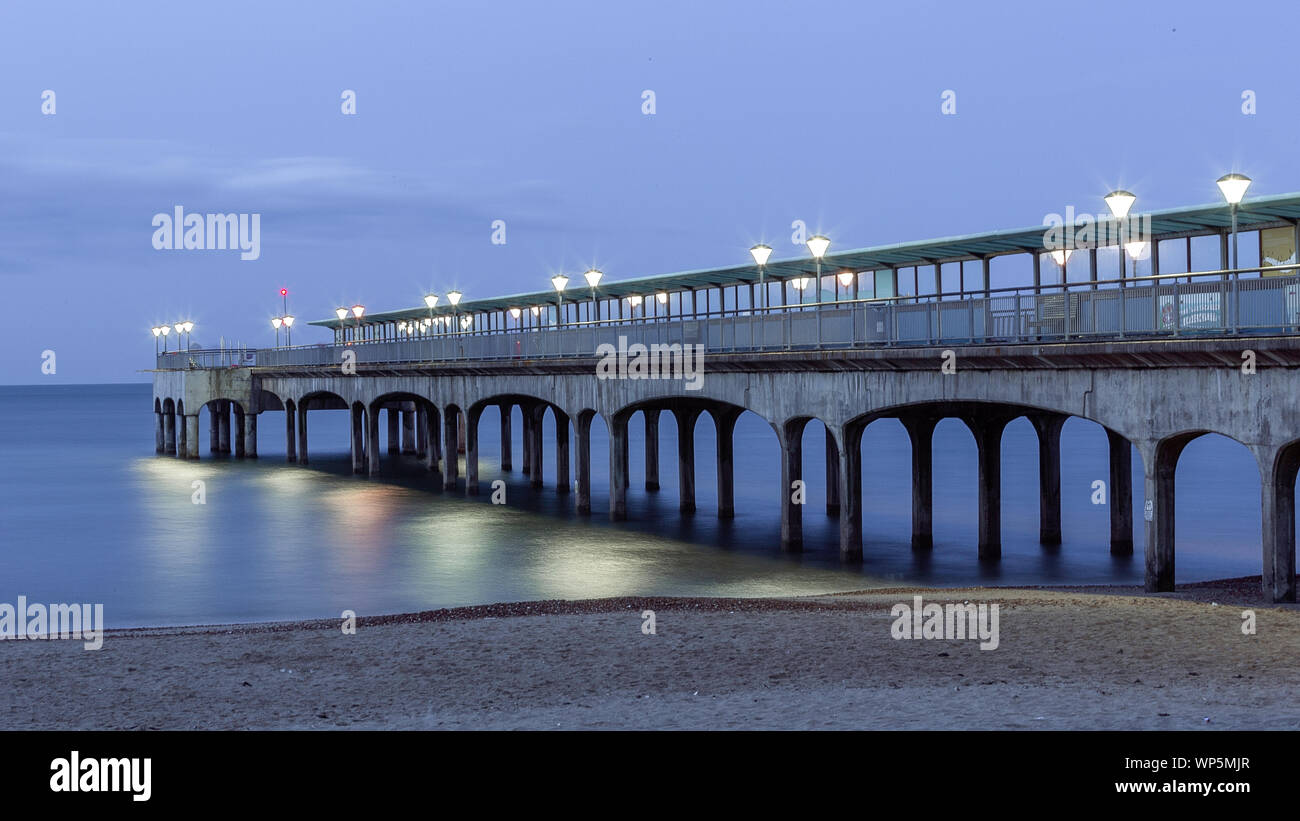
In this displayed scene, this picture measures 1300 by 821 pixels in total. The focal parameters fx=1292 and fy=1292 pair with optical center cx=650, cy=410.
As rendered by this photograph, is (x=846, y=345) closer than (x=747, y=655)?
No

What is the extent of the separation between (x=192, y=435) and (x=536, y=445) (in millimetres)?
29681

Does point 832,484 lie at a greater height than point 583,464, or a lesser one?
lesser

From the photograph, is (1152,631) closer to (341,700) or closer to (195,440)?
(341,700)

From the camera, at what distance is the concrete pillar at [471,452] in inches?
2034

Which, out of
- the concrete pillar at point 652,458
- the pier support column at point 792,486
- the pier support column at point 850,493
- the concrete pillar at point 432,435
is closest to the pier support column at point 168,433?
the concrete pillar at point 432,435

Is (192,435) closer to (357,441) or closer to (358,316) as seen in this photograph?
(358,316)

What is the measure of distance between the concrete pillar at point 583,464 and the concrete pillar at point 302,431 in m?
32.3

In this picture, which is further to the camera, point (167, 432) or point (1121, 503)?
point (167, 432)

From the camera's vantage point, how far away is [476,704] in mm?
13930

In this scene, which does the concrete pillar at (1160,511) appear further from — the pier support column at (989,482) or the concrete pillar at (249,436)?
the concrete pillar at (249,436)

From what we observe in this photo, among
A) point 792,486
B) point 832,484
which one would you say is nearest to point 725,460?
point 832,484

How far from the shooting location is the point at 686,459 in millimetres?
47594
